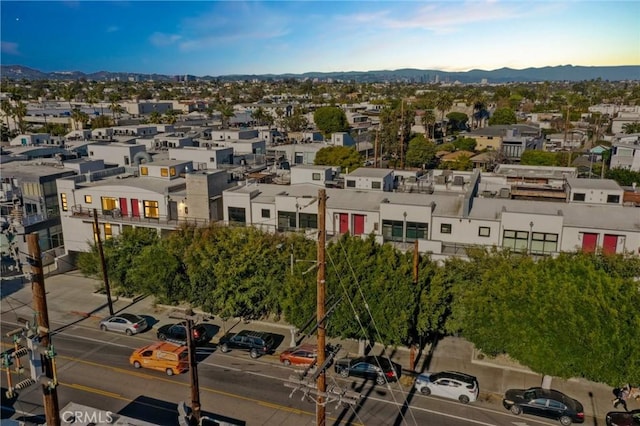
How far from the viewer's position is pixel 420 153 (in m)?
91.0

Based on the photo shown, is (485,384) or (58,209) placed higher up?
(58,209)

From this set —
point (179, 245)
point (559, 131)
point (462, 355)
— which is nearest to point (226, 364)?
point (179, 245)

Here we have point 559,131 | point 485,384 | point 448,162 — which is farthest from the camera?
point 559,131

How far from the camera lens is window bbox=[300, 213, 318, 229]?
41.3 meters

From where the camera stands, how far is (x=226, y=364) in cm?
3055

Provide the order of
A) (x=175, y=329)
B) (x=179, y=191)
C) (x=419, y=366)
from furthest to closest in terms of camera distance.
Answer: (x=179, y=191)
(x=175, y=329)
(x=419, y=366)

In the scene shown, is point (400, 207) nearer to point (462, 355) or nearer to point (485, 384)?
point (462, 355)

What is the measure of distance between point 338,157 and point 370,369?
4942 centimetres

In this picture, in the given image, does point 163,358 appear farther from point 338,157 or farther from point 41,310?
point 338,157

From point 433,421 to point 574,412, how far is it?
22.6ft

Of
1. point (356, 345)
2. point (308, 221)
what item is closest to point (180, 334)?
point (356, 345)

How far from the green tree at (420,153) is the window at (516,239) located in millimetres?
56531

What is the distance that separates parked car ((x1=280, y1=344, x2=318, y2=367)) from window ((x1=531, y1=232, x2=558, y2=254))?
1796cm

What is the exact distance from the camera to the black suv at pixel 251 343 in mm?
31375
